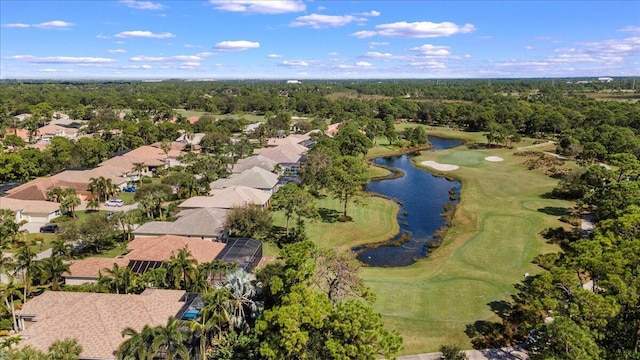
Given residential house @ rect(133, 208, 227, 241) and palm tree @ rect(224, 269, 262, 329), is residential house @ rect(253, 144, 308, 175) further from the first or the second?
palm tree @ rect(224, 269, 262, 329)

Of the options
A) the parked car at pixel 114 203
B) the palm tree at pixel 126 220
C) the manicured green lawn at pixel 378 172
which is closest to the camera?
the palm tree at pixel 126 220

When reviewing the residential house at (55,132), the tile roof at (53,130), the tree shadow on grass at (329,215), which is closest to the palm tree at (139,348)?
the tree shadow on grass at (329,215)

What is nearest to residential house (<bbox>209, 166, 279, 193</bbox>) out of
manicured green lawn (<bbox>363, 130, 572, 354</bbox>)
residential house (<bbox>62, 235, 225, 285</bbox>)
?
residential house (<bbox>62, 235, 225, 285</bbox>)

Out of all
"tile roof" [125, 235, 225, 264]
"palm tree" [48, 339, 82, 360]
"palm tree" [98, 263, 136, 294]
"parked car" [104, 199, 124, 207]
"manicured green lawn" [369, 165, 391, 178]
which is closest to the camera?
"palm tree" [48, 339, 82, 360]

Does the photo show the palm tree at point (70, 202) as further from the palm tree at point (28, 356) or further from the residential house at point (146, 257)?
the palm tree at point (28, 356)

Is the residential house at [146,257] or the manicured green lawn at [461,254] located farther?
the residential house at [146,257]

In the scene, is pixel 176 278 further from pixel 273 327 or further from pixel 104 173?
pixel 104 173
